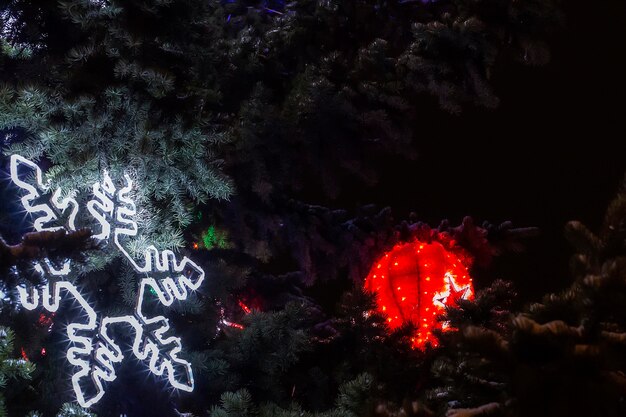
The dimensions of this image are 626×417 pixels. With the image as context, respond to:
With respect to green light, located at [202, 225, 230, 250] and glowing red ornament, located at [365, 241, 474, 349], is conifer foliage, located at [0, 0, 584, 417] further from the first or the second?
glowing red ornament, located at [365, 241, 474, 349]

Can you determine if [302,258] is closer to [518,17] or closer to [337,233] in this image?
[337,233]

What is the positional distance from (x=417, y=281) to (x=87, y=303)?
204 centimetres

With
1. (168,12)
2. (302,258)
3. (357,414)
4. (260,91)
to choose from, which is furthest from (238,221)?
(357,414)

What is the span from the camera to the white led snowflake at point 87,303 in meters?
2.02

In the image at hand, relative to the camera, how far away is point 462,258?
3.58m

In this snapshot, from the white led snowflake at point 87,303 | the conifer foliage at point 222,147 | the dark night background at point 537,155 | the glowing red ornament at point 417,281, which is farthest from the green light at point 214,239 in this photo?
the dark night background at point 537,155

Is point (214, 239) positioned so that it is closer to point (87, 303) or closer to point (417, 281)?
Result: point (87, 303)

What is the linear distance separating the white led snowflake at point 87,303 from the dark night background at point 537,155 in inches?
173

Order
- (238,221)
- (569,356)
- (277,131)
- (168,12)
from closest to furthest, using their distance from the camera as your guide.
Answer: (569,356)
(168,12)
(277,131)
(238,221)

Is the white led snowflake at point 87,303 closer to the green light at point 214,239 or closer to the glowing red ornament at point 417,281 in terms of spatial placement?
the green light at point 214,239

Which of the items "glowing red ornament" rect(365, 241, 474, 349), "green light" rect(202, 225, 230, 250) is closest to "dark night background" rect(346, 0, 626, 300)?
"glowing red ornament" rect(365, 241, 474, 349)

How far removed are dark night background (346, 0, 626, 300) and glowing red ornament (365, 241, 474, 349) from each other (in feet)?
9.27

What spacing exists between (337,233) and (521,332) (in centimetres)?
265

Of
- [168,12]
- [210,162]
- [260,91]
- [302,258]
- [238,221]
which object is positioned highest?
[168,12]
